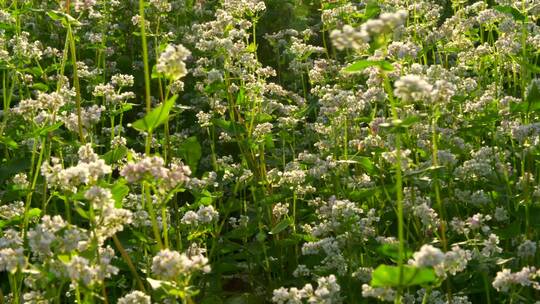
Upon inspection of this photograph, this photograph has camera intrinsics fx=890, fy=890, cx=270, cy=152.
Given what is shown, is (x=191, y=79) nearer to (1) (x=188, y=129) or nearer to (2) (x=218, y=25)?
(1) (x=188, y=129)

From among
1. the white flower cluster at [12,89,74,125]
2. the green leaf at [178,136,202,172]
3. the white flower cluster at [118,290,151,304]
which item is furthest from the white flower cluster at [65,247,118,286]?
the green leaf at [178,136,202,172]

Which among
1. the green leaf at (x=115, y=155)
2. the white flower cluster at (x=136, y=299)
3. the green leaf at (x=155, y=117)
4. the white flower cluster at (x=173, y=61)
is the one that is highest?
the white flower cluster at (x=173, y=61)

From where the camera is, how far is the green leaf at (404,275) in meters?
2.57

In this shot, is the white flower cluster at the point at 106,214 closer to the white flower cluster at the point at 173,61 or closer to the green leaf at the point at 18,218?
the white flower cluster at the point at 173,61

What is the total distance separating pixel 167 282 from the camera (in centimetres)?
286

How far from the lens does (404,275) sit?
2611mm

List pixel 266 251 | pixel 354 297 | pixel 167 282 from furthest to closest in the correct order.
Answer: pixel 266 251 → pixel 354 297 → pixel 167 282

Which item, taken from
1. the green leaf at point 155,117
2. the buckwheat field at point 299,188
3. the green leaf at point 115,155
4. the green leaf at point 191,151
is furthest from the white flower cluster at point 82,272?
the green leaf at point 191,151

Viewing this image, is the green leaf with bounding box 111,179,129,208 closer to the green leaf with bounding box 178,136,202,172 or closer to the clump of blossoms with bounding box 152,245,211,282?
the clump of blossoms with bounding box 152,245,211,282

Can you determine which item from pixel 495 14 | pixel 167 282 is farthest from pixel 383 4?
pixel 167 282

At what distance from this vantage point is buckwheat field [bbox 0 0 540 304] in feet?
9.58

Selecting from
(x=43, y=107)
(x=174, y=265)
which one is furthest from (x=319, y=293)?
(x=43, y=107)

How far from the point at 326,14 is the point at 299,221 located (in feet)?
5.34

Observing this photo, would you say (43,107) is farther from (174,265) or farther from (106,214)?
(174,265)
